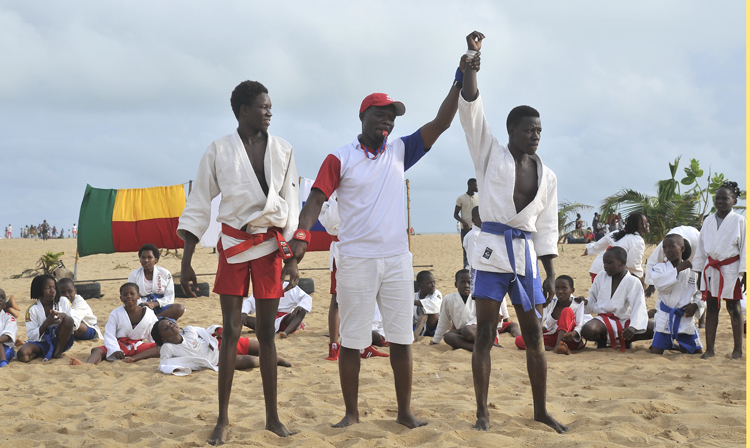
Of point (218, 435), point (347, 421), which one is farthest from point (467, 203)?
point (218, 435)

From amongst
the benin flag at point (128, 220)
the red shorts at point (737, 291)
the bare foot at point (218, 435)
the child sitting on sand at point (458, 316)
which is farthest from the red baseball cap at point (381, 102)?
the benin flag at point (128, 220)

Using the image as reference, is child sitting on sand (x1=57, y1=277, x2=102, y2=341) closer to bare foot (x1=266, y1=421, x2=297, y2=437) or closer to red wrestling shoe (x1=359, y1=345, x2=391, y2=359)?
red wrestling shoe (x1=359, y1=345, x2=391, y2=359)

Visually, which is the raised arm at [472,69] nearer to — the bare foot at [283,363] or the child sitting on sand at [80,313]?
the bare foot at [283,363]

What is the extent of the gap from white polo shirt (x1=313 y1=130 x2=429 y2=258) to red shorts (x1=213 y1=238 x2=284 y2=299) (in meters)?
0.43

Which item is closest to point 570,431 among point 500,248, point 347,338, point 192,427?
point 500,248

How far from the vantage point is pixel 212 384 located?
5.03 meters

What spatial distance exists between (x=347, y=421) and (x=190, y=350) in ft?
9.04

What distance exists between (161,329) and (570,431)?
4.06 meters

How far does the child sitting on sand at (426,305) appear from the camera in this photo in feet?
23.8

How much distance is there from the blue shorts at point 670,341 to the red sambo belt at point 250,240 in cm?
456

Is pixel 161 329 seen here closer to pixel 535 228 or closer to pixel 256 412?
pixel 256 412

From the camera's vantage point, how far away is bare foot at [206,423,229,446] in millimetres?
3287

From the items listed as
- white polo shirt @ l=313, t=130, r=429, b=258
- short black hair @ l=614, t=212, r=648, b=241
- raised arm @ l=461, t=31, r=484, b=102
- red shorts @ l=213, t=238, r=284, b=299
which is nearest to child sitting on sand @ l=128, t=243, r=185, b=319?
red shorts @ l=213, t=238, r=284, b=299

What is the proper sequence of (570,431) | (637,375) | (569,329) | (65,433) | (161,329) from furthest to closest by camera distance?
(569,329), (161,329), (637,375), (65,433), (570,431)
